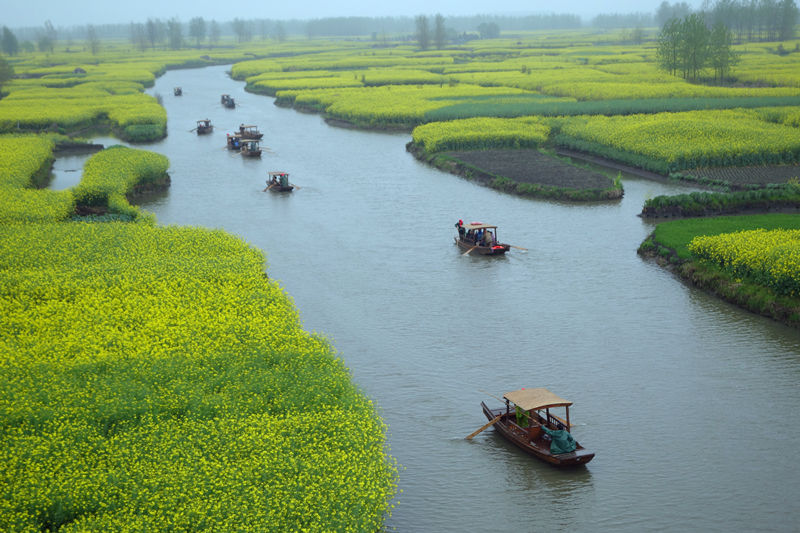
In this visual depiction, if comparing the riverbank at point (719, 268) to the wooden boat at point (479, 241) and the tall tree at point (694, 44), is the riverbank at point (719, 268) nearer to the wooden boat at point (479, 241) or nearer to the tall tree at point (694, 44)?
the wooden boat at point (479, 241)

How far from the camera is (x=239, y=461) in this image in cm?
1573

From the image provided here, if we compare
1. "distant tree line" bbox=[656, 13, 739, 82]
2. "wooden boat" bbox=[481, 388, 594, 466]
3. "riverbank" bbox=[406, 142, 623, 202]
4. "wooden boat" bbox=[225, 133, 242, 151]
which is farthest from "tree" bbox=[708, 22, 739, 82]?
"wooden boat" bbox=[481, 388, 594, 466]

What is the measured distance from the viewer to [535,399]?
1931cm

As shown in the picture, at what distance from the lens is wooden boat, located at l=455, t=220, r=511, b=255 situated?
34.6 m

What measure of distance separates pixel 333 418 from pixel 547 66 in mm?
111035

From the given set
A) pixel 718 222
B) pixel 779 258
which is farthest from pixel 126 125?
pixel 779 258

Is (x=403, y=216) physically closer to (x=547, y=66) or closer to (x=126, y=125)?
(x=126, y=125)

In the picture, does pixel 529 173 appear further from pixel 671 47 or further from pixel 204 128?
pixel 671 47

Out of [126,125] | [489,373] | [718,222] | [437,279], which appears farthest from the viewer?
[126,125]

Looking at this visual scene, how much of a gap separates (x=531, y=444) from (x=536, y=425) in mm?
518

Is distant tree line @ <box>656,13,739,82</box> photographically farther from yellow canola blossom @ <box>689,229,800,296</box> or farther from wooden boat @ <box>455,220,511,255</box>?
yellow canola blossom @ <box>689,229,800,296</box>

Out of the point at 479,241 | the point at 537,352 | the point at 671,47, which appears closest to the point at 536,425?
the point at 537,352

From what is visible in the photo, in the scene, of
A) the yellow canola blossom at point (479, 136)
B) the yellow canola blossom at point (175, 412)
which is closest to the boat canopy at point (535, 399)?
the yellow canola blossom at point (175, 412)

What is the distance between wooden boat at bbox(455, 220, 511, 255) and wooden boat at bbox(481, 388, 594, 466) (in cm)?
1501
